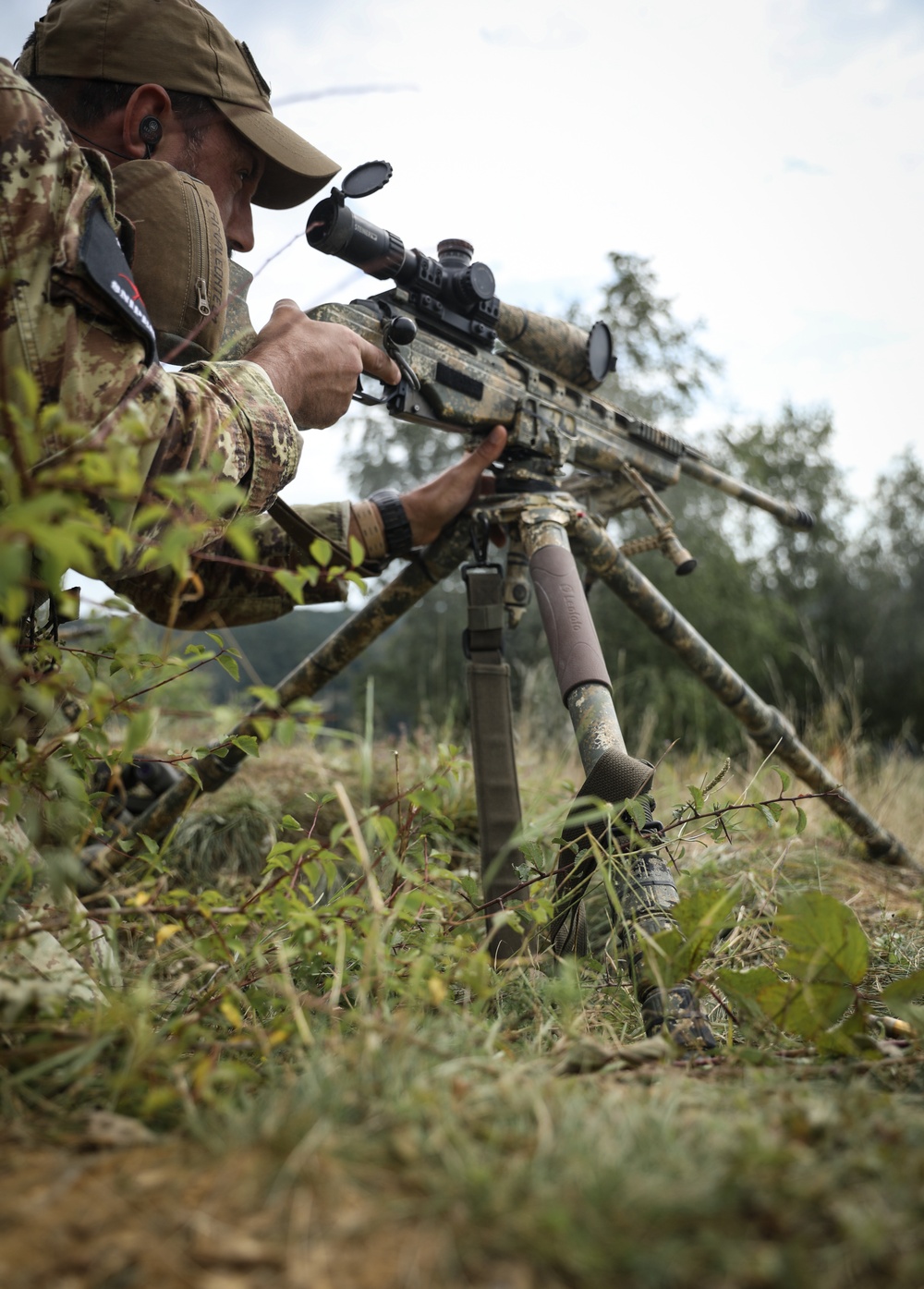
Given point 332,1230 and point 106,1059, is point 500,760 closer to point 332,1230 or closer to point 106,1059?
point 106,1059

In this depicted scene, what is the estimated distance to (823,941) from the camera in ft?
3.92

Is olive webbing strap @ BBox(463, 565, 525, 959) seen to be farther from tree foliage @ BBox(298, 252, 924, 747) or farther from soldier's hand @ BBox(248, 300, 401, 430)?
tree foliage @ BBox(298, 252, 924, 747)

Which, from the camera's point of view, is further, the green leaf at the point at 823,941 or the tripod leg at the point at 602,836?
the tripod leg at the point at 602,836

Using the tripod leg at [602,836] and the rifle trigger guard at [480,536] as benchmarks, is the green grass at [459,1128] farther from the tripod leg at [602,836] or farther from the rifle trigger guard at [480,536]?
the rifle trigger guard at [480,536]

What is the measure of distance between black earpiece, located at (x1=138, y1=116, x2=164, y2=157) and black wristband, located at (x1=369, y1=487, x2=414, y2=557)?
103cm

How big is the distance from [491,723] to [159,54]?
1.76 meters

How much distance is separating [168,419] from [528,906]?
3.13 ft

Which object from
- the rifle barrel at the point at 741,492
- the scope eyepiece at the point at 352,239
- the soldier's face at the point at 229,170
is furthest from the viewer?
the rifle barrel at the point at 741,492

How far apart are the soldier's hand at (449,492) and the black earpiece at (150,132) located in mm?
1102

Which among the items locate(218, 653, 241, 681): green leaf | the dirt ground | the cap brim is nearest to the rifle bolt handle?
the cap brim

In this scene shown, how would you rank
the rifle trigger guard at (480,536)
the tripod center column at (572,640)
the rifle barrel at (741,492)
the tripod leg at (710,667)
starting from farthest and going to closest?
1. the rifle barrel at (741,492)
2. the tripod leg at (710,667)
3. the rifle trigger guard at (480,536)
4. the tripod center column at (572,640)

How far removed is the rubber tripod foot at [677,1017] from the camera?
122cm

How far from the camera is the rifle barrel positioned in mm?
3658

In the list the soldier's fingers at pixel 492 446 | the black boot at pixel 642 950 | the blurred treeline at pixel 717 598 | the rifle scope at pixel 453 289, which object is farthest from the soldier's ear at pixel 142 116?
the blurred treeline at pixel 717 598
